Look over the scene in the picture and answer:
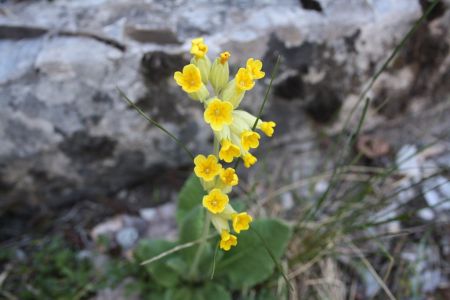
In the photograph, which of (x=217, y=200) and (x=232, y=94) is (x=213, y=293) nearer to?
(x=217, y=200)

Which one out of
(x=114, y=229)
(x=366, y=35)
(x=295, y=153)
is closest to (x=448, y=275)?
(x=295, y=153)

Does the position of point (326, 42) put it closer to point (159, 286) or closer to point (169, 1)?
point (169, 1)

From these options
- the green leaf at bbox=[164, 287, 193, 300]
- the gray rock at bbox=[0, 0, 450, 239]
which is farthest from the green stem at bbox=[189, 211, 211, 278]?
the gray rock at bbox=[0, 0, 450, 239]

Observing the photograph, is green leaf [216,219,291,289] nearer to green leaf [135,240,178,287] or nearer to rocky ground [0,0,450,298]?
green leaf [135,240,178,287]

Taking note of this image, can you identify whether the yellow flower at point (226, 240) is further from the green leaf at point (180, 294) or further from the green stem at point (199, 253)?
the green leaf at point (180, 294)

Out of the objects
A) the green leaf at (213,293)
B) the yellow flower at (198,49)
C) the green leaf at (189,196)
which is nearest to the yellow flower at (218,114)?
the yellow flower at (198,49)

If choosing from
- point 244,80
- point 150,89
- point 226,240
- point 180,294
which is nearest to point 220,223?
point 226,240
